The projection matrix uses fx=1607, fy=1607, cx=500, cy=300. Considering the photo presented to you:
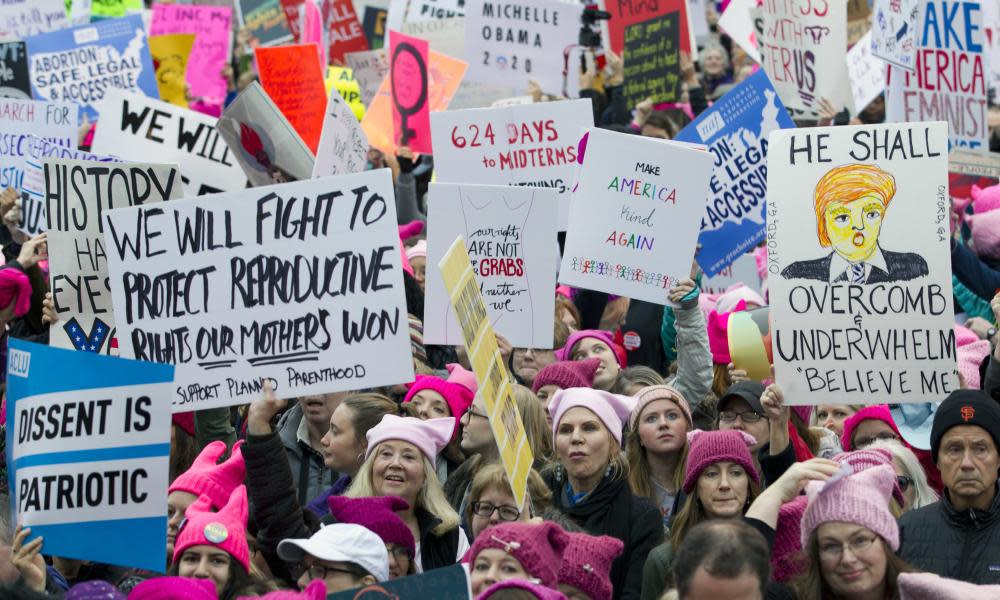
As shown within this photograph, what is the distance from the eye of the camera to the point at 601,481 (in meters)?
Answer: 6.16

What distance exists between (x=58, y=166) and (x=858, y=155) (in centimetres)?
363

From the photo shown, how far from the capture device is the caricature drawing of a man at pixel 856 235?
652cm

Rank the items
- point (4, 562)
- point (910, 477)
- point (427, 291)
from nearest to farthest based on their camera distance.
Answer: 1. point (4, 562)
2. point (910, 477)
3. point (427, 291)

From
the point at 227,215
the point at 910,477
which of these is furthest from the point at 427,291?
the point at 910,477

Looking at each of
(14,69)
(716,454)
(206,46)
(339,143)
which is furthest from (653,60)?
(716,454)

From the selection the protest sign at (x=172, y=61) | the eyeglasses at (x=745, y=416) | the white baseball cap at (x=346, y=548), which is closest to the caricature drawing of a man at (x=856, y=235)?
the eyeglasses at (x=745, y=416)

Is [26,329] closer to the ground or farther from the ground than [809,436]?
farther from the ground

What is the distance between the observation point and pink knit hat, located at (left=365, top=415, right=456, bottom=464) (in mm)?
6336

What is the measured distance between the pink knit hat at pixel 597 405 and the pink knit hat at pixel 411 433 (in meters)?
0.46

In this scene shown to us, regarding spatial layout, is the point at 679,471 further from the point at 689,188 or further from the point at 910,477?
the point at 689,188

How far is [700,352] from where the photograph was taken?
7410 mm

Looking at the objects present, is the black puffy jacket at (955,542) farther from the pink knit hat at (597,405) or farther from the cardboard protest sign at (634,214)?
the cardboard protest sign at (634,214)

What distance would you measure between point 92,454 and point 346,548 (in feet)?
3.37

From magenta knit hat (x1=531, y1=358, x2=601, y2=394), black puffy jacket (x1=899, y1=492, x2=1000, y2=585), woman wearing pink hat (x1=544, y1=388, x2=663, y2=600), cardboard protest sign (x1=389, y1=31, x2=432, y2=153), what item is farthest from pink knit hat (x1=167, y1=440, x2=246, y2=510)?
cardboard protest sign (x1=389, y1=31, x2=432, y2=153)
